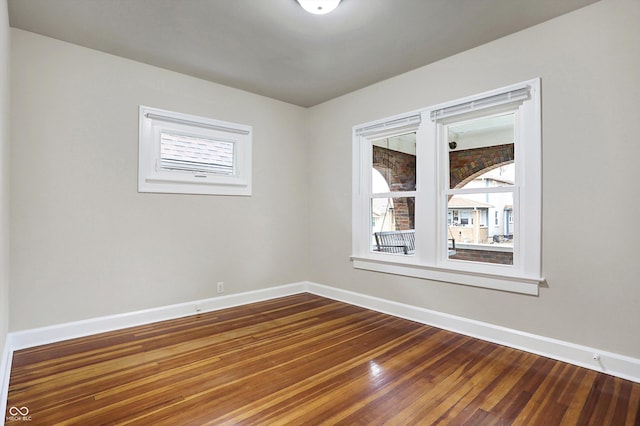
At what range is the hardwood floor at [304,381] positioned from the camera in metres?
1.89

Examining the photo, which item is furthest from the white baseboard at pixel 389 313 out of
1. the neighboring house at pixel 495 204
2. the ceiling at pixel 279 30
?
the ceiling at pixel 279 30

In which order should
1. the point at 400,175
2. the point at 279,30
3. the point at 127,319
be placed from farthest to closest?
the point at 400,175, the point at 127,319, the point at 279,30

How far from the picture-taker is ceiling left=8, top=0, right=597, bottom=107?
247cm

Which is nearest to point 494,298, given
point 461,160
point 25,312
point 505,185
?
point 505,185

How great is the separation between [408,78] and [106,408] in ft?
12.6

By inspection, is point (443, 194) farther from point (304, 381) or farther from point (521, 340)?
point (304, 381)

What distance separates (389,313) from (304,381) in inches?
69.3

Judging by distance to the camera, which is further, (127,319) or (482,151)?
(127,319)

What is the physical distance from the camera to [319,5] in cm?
237

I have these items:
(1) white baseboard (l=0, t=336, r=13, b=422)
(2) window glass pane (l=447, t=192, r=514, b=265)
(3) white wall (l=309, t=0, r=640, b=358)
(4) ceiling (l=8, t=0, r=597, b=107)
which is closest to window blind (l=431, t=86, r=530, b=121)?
(3) white wall (l=309, t=0, r=640, b=358)

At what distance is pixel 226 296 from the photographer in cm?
402

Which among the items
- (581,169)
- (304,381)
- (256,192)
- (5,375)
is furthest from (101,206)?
(581,169)

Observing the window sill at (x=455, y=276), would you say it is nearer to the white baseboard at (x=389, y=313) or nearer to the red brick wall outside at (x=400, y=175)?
the white baseboard at (x=389, y=313)

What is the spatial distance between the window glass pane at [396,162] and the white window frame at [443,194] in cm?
9
